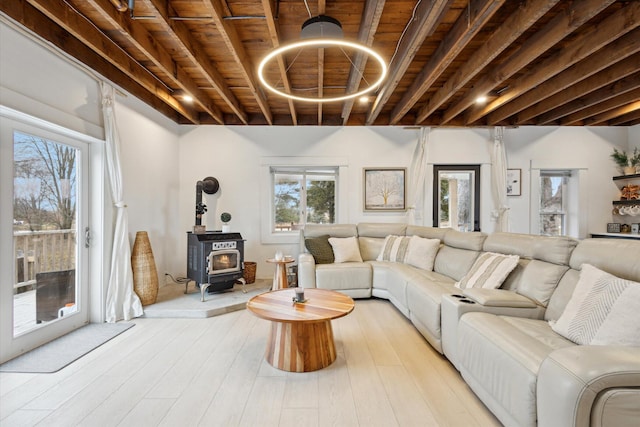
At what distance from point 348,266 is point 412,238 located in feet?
3.47

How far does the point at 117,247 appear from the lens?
3330 mm

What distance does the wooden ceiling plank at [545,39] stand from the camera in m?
2.14

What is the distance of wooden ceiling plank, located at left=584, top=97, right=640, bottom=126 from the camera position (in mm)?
4273

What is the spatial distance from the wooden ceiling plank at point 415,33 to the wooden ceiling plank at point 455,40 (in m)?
0.22

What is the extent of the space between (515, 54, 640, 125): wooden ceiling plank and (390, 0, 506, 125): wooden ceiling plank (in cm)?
187

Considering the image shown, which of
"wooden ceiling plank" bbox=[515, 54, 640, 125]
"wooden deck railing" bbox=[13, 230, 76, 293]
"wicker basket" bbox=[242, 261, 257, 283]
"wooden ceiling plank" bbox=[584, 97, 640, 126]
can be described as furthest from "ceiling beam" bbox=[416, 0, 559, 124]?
"wooden deck railing" bbox=[13, 230, 76, 293]

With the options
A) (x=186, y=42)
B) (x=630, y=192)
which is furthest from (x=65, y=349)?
(x=630, y=192)

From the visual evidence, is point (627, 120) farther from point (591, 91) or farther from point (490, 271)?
point (490, 271)

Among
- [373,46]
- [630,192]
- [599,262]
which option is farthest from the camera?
[630,192]

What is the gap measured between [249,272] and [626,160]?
6.50m

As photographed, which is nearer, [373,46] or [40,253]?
[40,253]

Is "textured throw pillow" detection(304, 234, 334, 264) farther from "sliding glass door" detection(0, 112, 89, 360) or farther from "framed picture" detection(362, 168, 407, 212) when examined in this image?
"sliding glass door" detection(0, 112, 89, 360)

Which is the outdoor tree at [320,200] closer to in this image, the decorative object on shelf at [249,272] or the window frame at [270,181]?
the window frame at [270,181]

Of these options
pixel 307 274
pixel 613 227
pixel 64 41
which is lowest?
pixel 307 274
